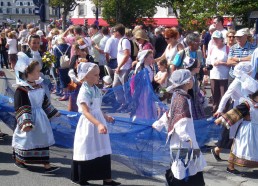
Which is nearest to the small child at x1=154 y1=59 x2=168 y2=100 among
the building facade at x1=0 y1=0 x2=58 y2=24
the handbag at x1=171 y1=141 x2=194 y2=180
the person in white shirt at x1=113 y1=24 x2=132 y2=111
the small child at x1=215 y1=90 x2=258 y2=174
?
the person in white shirt at x1=113 y1=24 x2=132 y2=111

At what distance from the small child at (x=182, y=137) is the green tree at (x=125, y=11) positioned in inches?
1232

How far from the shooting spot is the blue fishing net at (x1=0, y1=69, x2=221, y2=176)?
20.4 feet

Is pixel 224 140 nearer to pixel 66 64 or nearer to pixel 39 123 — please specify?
pixel 39 123

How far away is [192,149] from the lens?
16.8 feet

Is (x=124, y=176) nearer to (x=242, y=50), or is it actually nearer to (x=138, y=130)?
(x=138, y=130)

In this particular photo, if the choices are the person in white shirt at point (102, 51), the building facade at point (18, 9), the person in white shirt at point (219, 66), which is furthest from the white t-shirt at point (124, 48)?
the building facade at point (18, 9)

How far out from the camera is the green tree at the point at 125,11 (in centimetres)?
3634

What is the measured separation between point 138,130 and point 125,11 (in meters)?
31.5

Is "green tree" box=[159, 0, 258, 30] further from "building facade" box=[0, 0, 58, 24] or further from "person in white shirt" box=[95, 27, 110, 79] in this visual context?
"building facade" box=[0, 0, 58, 24]

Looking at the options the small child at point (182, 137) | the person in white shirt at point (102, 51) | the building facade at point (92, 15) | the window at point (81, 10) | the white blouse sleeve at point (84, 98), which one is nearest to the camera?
the small child at point (182, 137)

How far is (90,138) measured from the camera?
18.5ft

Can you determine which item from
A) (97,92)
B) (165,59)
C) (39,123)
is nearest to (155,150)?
(97,92)

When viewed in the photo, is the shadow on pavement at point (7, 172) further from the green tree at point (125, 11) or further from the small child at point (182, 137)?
the green tree at point (125, 11)

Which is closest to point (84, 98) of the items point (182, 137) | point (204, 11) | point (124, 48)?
point (182, 137)
